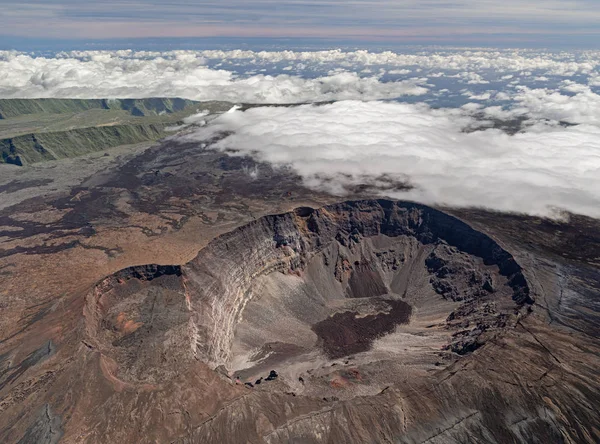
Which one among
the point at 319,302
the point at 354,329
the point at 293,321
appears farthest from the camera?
the point at 319,302

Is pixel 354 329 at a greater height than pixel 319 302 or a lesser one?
greater

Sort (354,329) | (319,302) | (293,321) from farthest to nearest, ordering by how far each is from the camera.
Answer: (319,302) → (293,321) → (354,329)

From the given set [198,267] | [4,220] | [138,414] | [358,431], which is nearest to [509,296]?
[358,431]

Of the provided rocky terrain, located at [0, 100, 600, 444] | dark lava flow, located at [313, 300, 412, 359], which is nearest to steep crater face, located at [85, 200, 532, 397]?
dark lava flow, located at [313, 300, 412, 359]

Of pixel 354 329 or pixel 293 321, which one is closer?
pixel 354 329

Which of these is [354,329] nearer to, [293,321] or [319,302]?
[319,302]

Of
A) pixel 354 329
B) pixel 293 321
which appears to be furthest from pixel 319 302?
pixel 354 329

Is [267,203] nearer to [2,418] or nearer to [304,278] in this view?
[304,278]
